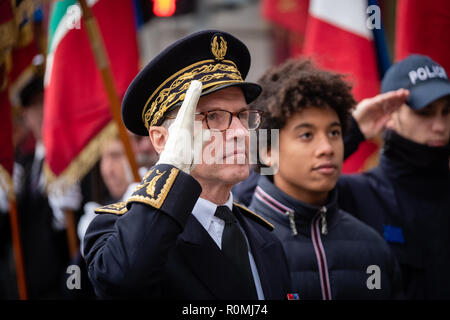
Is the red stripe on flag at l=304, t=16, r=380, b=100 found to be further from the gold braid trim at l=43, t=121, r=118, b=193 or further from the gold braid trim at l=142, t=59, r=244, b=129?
the gold braid trim at l=142, t=59, r=244, b=129

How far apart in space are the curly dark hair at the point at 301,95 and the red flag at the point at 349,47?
1369 millimetres

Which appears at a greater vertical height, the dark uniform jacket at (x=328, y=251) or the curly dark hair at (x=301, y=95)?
the curly dark hair at (x=301, y=95)

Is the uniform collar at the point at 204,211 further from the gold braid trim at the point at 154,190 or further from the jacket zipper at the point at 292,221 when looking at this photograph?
the jacket zipper at the point at 292,221

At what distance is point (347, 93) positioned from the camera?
10.2ft

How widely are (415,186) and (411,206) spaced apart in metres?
0.13

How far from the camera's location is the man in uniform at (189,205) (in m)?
1.75

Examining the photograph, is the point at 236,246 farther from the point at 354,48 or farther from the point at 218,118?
the point at 354,48

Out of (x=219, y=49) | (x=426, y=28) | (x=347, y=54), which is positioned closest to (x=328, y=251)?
(x=219, y=49)

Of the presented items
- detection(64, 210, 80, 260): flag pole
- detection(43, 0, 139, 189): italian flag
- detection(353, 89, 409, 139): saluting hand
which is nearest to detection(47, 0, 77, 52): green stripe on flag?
detection(43, 0, 139, 189): italian flag

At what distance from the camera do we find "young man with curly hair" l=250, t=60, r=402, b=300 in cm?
276

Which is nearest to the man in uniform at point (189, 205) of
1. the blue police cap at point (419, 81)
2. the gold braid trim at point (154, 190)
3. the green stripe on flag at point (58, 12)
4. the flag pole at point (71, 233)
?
the gold braid trim at point (154, 190)

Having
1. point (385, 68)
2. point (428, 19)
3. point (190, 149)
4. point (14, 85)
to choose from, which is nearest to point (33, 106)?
point (14, 85)

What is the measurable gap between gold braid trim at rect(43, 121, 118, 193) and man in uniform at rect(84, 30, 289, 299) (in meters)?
2.22
